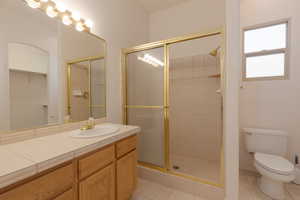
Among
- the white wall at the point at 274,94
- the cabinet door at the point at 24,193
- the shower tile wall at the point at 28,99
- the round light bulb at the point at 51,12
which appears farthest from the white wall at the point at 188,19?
the cabinet door at the point at 24,193

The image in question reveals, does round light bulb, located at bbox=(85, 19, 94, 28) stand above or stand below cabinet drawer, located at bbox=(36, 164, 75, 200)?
above

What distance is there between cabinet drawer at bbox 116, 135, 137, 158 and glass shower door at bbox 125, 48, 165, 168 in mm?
583

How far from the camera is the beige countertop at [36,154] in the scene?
0.62 m

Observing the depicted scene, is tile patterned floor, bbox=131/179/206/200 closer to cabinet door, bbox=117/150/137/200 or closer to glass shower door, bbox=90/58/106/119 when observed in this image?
cabinet door, bbox=117/150/137/200

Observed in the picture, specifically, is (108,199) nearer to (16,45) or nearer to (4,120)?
(4,120)

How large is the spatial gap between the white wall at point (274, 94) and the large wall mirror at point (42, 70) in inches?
88.0

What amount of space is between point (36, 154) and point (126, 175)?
0.82 m

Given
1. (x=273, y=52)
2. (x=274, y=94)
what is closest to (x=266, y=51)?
(x=273, y=52)

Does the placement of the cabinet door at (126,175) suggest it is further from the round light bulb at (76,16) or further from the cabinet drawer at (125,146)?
the round light bulb at (76,16)

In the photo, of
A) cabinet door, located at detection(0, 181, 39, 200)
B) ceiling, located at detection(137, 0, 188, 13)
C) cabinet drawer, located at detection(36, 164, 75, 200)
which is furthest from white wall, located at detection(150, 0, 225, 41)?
cabinet door, located at detection(0, 181, 39, 200)

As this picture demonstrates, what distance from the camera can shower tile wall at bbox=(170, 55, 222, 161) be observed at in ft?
7.33

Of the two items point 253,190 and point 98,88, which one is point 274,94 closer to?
point 253,190

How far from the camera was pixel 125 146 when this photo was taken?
132 centimetres

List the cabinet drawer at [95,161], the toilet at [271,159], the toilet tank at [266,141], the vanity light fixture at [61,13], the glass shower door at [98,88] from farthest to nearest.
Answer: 1. the toilet tank at [266,141]
2. the glass shower door at [98,88]
3. the toilet at [271,159]
4. the vanity light fixture at [61,13]
5. the cabinet drawer at [95,161]
